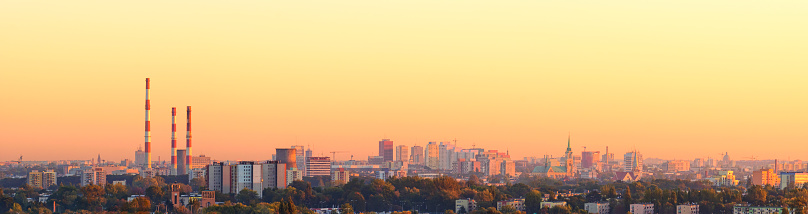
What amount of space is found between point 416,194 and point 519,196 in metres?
7.93

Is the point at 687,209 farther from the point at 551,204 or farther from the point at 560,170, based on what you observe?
the point at 560,170

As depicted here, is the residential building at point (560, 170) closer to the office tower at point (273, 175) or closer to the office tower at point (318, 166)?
the office tower at point (318, 166)

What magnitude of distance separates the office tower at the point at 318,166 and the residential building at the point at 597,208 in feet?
288

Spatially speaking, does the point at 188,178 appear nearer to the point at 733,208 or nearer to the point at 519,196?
the point at 519,196

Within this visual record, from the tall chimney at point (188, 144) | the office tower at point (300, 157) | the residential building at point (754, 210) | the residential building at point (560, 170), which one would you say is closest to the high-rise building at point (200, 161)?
the office tower at point (300, 157)

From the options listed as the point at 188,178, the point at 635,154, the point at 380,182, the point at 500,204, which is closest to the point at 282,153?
the point at 188,178

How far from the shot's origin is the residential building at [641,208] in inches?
2864

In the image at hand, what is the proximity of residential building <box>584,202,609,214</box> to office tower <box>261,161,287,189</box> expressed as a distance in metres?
28.1

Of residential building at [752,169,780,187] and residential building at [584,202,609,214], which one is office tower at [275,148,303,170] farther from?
residential building at [584,202,609,214]

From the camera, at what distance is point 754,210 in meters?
70.6

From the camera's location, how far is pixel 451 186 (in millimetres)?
84188

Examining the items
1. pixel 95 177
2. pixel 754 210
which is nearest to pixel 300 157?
pixel 95 177

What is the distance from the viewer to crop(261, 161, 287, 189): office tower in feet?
309

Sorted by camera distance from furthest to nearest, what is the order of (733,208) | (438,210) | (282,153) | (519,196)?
(282,153) < (519,196) < (438,210) < (733,208)
